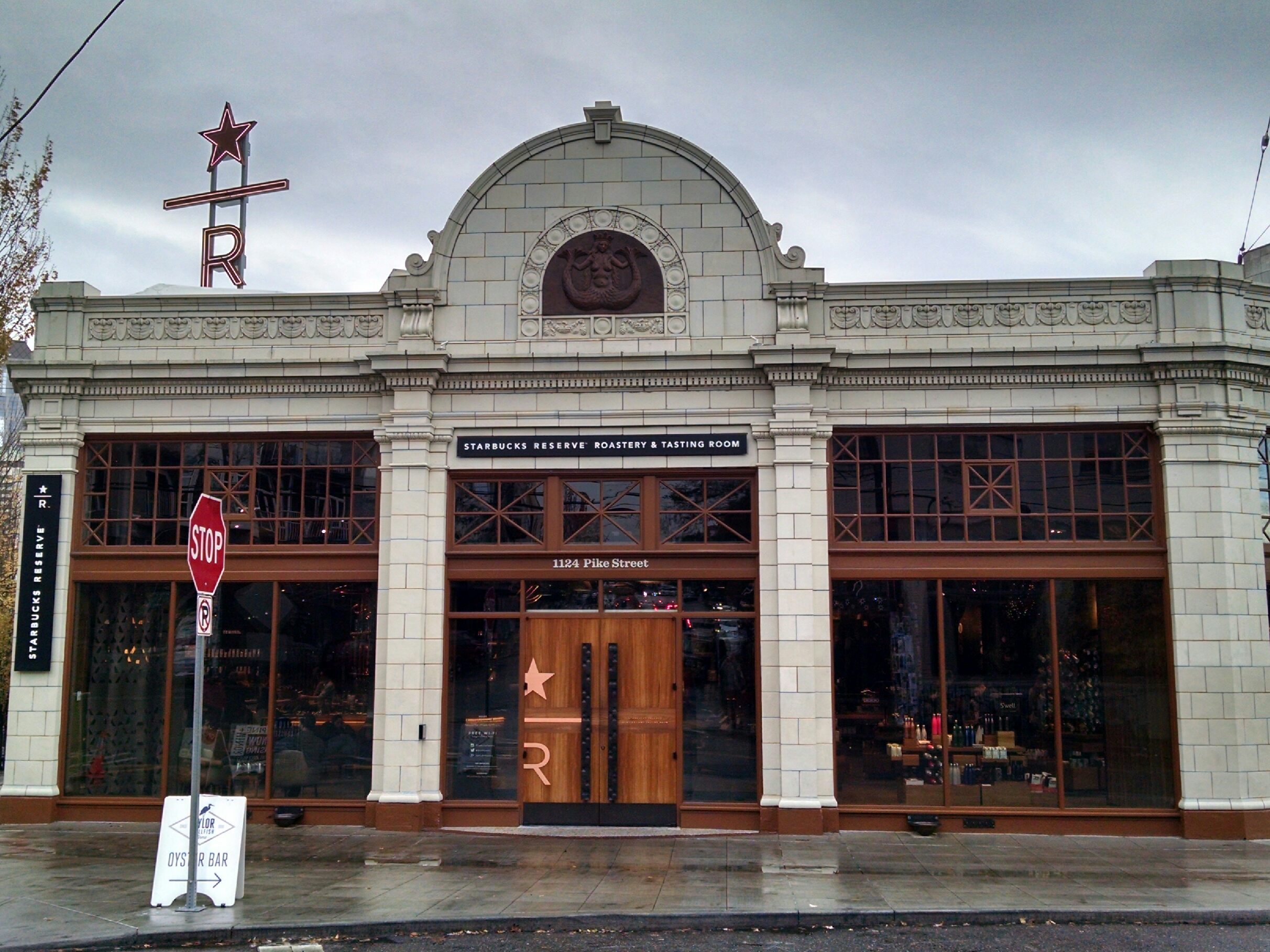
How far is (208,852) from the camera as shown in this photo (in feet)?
34.3

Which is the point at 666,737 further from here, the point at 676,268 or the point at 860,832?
the point at 676,268

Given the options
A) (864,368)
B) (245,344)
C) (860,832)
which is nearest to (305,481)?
(245,344)

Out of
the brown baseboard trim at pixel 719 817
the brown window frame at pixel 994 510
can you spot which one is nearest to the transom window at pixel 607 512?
the brown window frame at pixel 994 510

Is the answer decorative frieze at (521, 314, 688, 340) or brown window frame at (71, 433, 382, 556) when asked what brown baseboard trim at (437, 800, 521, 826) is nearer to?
brown window frame at (71, 433, 382, 556)

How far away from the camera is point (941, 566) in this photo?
14.3 m

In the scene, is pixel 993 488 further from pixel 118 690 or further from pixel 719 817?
pixel 118 690

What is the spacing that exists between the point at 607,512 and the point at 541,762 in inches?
130

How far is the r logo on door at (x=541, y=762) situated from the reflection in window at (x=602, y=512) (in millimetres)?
2590

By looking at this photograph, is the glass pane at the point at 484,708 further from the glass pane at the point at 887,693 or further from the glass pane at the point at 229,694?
the glass pane at the point at 887,693

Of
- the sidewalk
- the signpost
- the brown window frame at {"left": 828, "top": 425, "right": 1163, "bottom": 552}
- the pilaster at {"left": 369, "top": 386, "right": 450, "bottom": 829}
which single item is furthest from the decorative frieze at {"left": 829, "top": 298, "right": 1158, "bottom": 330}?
the signpost

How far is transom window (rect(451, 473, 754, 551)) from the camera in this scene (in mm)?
14625

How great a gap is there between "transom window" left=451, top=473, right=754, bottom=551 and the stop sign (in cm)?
458

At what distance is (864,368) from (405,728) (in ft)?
24.4

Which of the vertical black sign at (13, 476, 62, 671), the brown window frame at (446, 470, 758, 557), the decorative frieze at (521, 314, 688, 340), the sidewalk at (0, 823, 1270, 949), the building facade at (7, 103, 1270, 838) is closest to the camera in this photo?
the sidewalk at (0, 823, 1270, 949)
